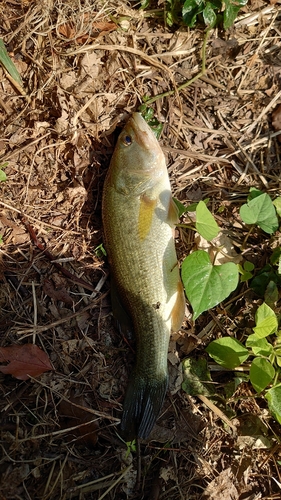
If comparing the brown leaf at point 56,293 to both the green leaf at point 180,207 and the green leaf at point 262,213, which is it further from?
the green leaf at point 262,213

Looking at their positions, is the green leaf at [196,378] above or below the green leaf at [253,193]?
below

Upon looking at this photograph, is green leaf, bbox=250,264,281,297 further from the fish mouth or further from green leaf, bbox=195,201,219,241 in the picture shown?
the fish mouth

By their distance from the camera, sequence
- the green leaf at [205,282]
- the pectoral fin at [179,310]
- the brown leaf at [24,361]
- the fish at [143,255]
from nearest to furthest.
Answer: the green leaf at [205,282] < the brown leaf at [24,361] < the fish at [143,255] < the pectoral fin at [179,310]

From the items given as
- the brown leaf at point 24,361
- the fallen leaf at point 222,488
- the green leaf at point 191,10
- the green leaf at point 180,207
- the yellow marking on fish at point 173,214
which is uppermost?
the green leaf at point 191,10

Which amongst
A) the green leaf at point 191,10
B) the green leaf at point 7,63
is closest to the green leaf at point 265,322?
the green leaf at point 191,10

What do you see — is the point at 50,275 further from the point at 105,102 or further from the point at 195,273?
the point at 105,102

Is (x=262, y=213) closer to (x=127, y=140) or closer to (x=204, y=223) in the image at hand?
(x=204, y=223)

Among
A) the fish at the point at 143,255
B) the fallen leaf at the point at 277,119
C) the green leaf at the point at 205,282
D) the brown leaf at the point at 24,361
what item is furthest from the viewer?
the fallen leaf at the point at 277,119

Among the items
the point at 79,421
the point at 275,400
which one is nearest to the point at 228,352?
the point at 275,400

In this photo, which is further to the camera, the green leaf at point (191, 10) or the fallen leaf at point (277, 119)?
the fallen leaf at point (277, 119)
